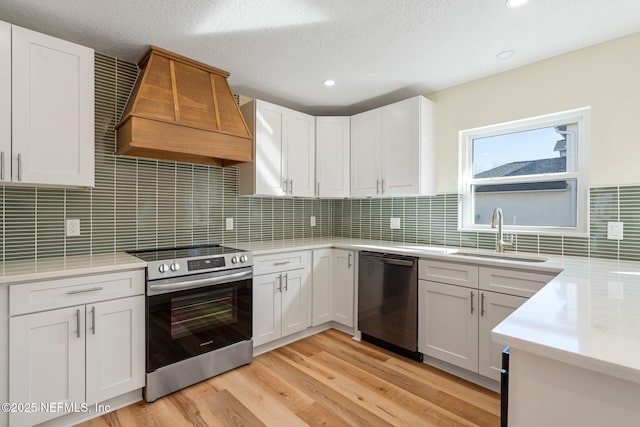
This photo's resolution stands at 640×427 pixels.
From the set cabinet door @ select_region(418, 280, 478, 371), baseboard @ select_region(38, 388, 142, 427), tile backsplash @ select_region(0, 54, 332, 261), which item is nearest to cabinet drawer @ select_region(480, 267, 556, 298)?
cabinet door @ select_region(418, 280, 478, 371)

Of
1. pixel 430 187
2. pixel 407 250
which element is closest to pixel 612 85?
pixel 430 187

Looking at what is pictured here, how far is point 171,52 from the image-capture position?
7.65 feet

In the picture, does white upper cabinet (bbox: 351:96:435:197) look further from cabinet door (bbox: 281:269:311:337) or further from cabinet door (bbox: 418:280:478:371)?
cabinet door (bbox: 281:269:311:337)

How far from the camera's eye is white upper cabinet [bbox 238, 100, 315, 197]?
Answer: 2963 millimetres

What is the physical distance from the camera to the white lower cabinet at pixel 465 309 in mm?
2102

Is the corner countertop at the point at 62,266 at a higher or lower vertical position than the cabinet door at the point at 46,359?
higher

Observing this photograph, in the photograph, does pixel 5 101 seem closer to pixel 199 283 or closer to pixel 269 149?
pixel 199 283

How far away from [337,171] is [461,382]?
2.21 metres

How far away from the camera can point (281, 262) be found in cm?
282

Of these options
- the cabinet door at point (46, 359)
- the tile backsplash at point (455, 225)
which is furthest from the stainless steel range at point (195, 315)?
the tile backsplash at point (455, 225)

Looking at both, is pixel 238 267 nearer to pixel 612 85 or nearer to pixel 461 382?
pixel 461 382

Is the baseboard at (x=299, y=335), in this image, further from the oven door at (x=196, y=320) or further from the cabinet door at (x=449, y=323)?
the cabinet door at (x=449, y=323)

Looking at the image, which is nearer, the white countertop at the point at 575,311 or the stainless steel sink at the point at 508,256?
the white countertop at the point at 575,311

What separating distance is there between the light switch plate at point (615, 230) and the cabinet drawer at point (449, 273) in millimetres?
930
